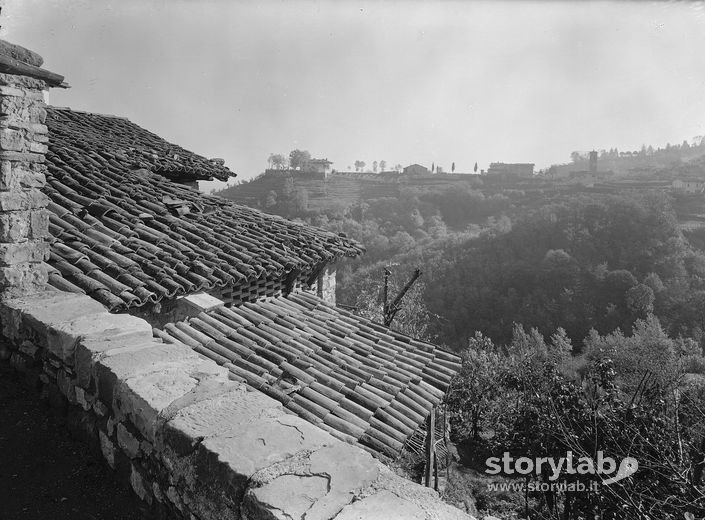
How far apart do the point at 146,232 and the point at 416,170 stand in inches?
3483

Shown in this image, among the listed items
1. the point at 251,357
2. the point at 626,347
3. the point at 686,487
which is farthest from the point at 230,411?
the point at 626,347

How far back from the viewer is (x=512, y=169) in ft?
291

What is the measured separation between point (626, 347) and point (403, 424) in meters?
33.9

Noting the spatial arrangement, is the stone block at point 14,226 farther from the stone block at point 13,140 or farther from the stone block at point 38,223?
the stone block at point 13,140

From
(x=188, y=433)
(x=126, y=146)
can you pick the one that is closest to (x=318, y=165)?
(x=126, y=146)

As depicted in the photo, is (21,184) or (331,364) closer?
(21,184)

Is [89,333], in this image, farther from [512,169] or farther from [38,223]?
[512,169]

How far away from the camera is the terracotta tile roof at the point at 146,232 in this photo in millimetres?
4406

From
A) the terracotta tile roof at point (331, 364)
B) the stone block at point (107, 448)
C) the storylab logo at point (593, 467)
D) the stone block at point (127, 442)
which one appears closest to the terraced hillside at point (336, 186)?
the storylab logo at point (593, 467)

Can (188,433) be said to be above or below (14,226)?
below

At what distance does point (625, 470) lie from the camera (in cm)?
601

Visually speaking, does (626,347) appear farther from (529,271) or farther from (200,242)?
(200,242)

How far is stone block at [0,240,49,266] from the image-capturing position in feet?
10.8

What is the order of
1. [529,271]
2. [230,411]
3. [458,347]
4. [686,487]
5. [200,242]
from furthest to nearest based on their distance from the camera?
[529,271] → [458,347] → [200,242] → [686,487] → [230,411]
